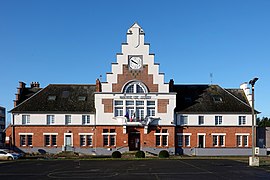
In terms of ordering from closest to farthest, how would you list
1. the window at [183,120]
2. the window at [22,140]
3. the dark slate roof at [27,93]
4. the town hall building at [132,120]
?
the town hall building at [132,120] → the window at [22,140] → the window at [183,120] → the dark slate roof at [27,93]

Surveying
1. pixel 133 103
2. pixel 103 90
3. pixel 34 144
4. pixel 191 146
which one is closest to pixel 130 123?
pixel 133 103

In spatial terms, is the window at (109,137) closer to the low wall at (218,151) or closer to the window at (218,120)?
the low wall at (218,151)

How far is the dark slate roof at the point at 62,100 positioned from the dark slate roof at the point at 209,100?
1486 cm

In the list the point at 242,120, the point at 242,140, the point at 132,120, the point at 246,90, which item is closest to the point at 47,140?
the point at 132,120

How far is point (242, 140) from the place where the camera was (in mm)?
58594

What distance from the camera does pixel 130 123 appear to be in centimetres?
5575

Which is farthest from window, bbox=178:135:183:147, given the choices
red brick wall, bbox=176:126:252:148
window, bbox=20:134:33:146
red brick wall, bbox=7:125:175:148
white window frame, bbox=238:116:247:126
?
window, bbox=20:134:33:146

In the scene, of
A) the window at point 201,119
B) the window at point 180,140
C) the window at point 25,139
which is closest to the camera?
the window at point 25,139

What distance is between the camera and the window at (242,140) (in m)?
58.6

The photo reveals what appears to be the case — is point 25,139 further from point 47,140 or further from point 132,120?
point 132,120

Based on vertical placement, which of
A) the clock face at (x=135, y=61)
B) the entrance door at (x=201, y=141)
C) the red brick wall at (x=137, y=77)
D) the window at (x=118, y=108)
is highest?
the clock face at (x=135, y=61)

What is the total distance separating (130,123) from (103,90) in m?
6.74

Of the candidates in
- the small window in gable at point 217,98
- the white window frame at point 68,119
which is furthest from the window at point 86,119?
the small window in gable at point 217,98

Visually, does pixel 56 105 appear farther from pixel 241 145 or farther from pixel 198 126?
pixel 241 145
